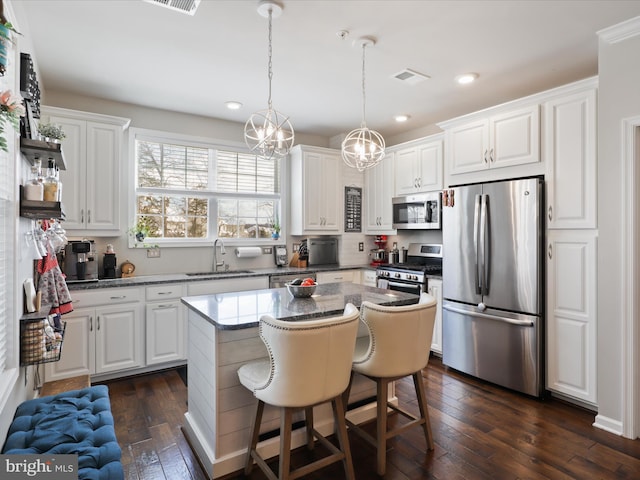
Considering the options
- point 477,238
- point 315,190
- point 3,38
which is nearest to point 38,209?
point 3,38

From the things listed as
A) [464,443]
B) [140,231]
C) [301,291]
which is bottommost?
[464,443]

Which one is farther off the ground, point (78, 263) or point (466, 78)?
point (466, 78)

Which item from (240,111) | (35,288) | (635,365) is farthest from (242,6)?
(635,365)

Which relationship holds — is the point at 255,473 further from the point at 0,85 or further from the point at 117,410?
the point at 0,85

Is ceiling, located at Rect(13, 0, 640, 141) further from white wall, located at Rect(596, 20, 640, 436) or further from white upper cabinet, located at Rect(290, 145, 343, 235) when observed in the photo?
white upper cabinet, located at Rect(290, 145, 343, 235)

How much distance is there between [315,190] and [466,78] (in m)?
2.24

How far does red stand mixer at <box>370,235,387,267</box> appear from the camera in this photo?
206 inches

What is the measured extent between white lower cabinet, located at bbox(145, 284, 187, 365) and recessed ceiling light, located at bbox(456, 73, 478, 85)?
3.31m

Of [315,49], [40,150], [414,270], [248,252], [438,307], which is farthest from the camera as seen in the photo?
[248,252]

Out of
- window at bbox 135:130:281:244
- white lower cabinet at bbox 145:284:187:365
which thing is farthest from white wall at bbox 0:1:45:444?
window at bbox 135:130:281:244

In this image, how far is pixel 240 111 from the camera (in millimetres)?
4211

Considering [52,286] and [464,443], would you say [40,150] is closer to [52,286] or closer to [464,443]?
[52,286]

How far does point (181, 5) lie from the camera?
88.3 inches

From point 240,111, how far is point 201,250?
1691mm
